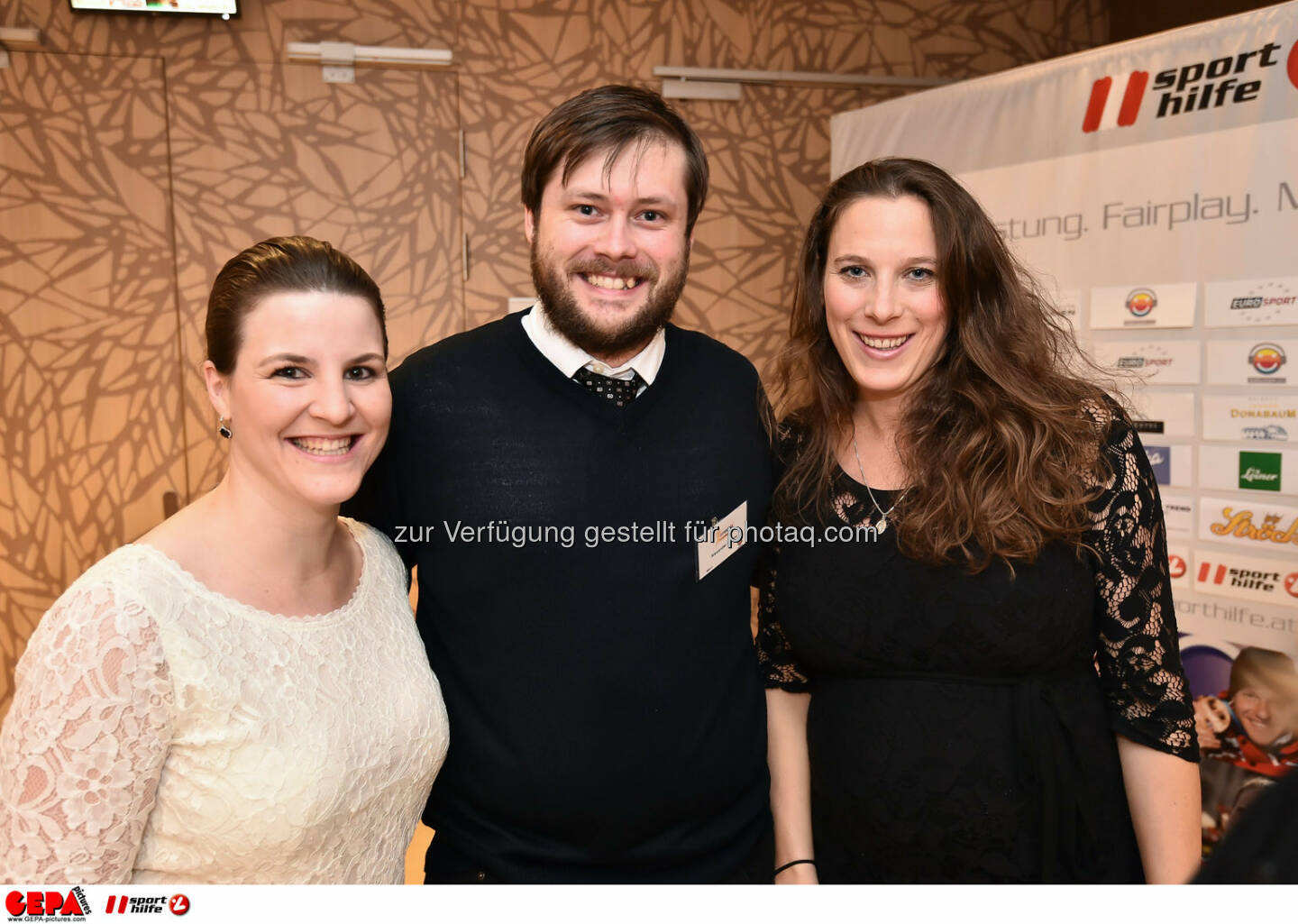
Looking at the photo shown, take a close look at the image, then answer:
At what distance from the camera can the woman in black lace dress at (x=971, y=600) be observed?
165 centimetres

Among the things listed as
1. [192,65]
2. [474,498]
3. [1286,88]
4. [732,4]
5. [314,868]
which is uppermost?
[732,4]

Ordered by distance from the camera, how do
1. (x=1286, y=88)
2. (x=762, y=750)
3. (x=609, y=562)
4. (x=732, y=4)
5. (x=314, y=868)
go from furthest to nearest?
(x=732, y=4) → (x=1286, y=88) → (x=762, y=750) → (x=609, y=562) → (x=314, y=868)

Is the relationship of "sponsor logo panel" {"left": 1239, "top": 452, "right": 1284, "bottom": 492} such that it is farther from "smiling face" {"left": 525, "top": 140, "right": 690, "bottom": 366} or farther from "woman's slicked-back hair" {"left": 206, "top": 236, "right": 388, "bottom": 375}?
"woman's slicked-back hair" {"left": 206, "top": 236, "right": 388, "bottom": 375}

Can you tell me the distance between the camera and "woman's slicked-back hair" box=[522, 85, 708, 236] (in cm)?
174

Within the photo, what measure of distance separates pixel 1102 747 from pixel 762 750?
0.61 m

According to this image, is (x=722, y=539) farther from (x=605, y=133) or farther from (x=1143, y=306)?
(x=1143, y=306)

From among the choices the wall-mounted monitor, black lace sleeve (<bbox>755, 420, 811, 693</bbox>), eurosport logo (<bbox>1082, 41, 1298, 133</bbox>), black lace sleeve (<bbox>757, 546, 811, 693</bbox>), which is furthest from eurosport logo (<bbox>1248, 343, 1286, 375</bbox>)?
the wall-mounted monitor

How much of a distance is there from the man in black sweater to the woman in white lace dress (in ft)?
0.46

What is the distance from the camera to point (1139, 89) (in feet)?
10.5

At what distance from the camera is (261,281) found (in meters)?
1.42

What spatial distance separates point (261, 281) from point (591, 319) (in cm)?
57

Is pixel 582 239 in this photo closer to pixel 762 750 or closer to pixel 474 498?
pixel 474 498

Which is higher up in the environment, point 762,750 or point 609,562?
point 609,562
